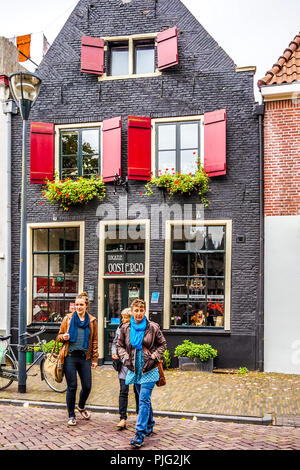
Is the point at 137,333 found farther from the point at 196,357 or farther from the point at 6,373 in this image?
the point at 196,357

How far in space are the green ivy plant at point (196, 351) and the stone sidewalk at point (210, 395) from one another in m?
0.39

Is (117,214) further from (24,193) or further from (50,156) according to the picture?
(24,193)

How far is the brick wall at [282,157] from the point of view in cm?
1152

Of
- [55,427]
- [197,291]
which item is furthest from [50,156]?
[55,427]

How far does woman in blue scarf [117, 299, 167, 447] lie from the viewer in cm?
611

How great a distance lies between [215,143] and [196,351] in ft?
15.7

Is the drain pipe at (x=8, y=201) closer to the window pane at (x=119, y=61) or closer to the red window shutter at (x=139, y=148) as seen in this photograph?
the window pane at (x=119, y=61)

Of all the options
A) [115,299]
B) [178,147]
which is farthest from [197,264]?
[178,147]

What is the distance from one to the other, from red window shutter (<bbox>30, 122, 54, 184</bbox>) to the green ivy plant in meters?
5.29

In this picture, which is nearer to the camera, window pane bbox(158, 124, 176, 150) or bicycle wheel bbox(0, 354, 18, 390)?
bicycle wheel bbox(0, 354, 18, 390)

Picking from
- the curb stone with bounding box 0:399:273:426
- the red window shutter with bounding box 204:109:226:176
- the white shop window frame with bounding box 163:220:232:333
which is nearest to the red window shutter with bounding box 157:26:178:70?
the red window shutter with bounding box 204:109:226:176

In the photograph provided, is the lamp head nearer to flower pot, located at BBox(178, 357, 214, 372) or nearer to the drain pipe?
the drain pipe

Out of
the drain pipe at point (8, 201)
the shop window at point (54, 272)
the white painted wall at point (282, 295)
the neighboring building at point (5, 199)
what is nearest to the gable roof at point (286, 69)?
the white painted wall at point (282, 295)

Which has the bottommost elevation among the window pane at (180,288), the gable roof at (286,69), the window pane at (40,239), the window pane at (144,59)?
the window pane at (180,288)
